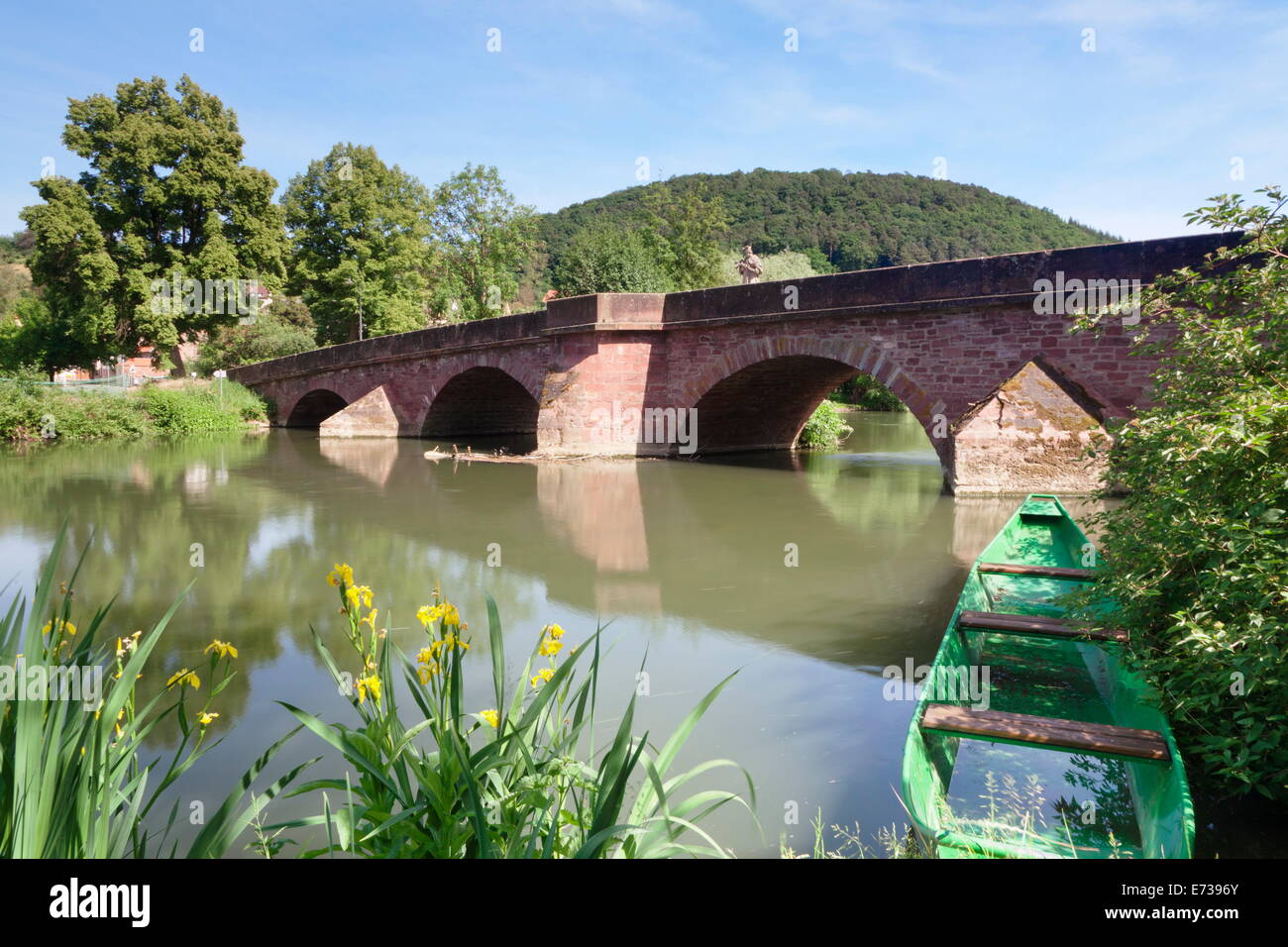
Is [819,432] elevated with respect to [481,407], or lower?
lower

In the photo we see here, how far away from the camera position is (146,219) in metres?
26.4

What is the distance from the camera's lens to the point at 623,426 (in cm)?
1645

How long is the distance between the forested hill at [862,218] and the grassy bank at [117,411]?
2437 cm

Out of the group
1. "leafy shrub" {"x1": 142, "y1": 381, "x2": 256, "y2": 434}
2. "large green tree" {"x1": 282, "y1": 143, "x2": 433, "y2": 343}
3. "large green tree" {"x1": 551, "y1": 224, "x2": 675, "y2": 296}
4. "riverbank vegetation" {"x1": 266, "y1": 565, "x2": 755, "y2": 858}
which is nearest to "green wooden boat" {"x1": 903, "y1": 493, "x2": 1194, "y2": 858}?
"riverbank vegetation" {"x1": 266, "y1": 565, "x2": 755, "y2": 858}

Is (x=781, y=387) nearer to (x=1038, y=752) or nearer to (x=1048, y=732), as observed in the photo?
(x=1038, y=752)

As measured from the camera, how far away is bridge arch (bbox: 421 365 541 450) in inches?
848

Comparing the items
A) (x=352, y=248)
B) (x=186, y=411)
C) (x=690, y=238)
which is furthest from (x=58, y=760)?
(x=690, y=238)

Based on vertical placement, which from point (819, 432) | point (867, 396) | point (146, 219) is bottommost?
point (819, 432)

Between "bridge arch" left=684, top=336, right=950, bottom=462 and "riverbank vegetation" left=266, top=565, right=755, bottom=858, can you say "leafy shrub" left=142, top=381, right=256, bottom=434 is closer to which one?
"bridge arch" left=684, top=336, right=950, bottom=462

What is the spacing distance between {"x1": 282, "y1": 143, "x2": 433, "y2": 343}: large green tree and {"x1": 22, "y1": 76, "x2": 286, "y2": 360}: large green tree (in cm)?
312

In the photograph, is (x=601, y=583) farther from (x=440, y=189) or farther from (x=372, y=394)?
(x=440, y=189)

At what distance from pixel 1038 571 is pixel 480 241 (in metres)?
36.4

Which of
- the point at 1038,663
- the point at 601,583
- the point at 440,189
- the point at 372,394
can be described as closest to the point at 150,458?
the point at 372,394

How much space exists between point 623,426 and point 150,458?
8.55 m
